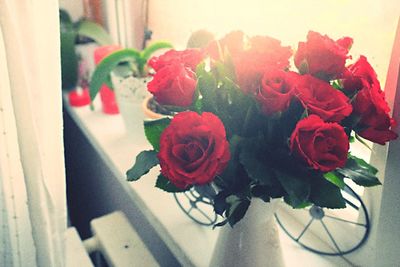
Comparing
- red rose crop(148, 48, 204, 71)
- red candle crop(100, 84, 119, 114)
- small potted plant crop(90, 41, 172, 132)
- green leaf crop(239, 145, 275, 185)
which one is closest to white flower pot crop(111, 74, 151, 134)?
small potted plant crop(90, 41, 172, 132)

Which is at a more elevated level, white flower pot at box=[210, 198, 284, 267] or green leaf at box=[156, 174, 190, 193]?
green leaf at box=[156, 174, 190, 193]

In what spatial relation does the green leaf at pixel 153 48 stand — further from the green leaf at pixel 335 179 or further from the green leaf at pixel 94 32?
the green leaf at pixel 335 179

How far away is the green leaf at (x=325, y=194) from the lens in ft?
1.45

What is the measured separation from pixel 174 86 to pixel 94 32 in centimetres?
91

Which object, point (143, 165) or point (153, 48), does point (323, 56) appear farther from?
point (153, 48)

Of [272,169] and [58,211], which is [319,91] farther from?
[58,211]

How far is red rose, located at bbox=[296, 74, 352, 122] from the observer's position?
41 cm

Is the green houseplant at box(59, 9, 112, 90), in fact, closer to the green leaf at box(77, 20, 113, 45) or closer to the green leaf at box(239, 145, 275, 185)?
the green leaf at box(77, 20, 113, 45)

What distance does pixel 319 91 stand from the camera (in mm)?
427

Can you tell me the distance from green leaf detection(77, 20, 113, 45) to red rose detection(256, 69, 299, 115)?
94cm

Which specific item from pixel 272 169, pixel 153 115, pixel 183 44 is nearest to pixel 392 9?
pixel 272 169

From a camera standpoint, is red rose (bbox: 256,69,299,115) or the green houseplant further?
the green houseplant

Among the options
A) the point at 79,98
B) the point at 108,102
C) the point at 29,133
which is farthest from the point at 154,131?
the point at 79,98

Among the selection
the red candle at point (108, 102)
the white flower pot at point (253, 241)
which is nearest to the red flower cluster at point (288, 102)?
the white flower pot at point (253, 241)
